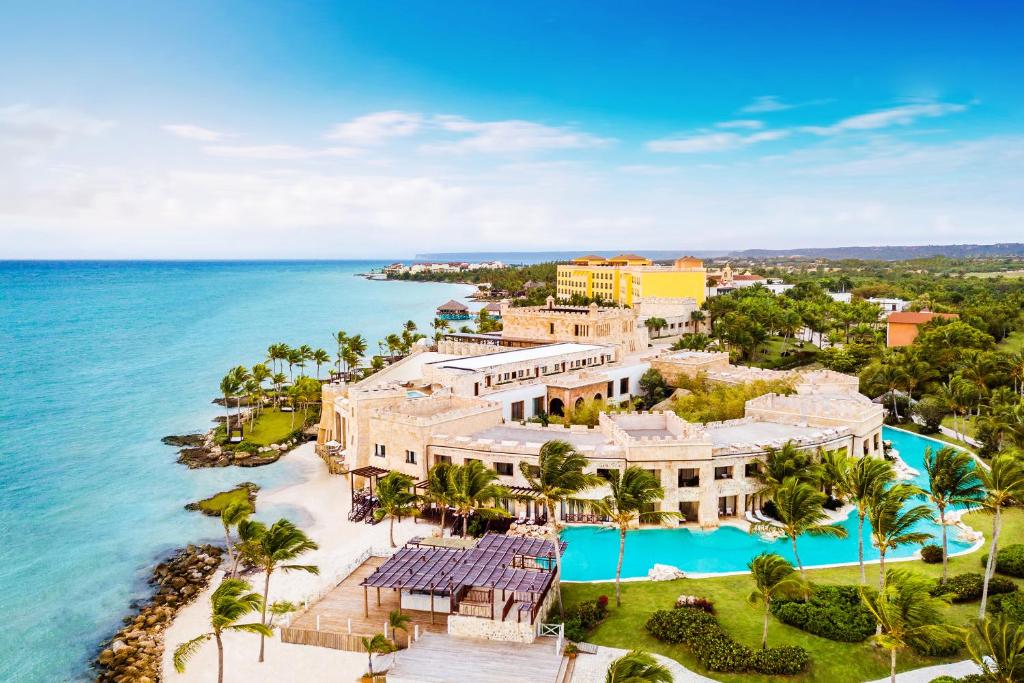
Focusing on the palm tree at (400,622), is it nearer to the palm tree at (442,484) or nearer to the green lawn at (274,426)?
the palm tree at (442,484)

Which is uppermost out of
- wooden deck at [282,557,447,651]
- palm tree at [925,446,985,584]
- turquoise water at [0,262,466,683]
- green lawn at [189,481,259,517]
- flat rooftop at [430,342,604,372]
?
palm tree at [925,446,985,584]

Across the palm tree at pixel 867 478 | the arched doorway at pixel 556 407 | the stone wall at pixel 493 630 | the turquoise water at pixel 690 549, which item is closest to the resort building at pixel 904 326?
the arched doorway at pixel 556 407

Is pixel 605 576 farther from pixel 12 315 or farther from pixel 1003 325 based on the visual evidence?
pixel 12 315

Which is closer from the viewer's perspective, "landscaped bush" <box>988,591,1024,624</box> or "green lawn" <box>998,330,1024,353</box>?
"landscaped bush" <box>988,591,1024,624</box>

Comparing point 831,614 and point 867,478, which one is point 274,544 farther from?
point 867,478

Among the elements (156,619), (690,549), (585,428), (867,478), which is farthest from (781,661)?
(156,619)

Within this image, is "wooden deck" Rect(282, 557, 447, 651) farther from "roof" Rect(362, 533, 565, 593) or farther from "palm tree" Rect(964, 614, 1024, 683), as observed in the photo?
"palm tree" Rect(964, 614, 1024, 683)

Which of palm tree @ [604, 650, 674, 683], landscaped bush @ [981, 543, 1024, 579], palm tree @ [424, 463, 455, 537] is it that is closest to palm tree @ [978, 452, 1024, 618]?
landscaped bush @ [981, 543, 1024, 579]
